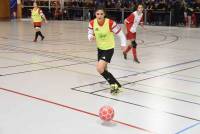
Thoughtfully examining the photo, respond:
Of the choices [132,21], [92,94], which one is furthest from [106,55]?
[132,21]

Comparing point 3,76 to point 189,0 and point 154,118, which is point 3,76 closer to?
point 154,118

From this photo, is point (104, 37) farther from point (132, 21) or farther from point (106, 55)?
point (132, 21)

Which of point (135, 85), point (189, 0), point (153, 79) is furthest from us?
point (189, 0)

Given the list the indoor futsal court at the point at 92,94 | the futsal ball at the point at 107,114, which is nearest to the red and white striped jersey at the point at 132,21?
the indoor futsal court at the point at 92,94

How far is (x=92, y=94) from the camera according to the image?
7.34 m

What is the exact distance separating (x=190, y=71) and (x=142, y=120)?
4.63 m

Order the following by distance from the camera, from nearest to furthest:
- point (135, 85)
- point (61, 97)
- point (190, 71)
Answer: point (61, 97) < point (135, 85) < point (190, 71)

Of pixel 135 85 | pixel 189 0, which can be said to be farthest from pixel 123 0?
pixel 135 85

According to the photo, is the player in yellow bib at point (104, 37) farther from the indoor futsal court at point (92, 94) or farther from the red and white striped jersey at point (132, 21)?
the red and white striped jersey at point (132, 21)

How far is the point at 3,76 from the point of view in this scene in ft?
29.3

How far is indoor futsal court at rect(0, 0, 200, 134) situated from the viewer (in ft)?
18.1

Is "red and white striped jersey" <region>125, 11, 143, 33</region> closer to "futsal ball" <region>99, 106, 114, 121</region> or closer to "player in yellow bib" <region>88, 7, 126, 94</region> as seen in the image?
"player in yellow bib" <region>88, 7, 126, 94</region>

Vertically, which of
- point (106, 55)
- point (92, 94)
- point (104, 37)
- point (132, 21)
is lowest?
point (92, 94)

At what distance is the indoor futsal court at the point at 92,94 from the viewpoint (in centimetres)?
551
